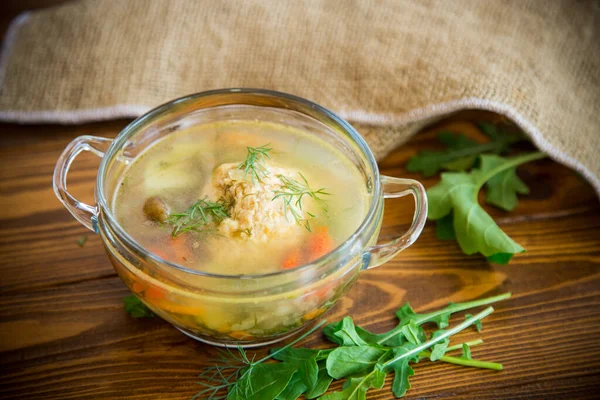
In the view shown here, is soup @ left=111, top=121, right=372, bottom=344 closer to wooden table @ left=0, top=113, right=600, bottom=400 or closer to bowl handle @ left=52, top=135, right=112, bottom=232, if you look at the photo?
bowl handle @ left=52, top=135, right=112, bottom=232

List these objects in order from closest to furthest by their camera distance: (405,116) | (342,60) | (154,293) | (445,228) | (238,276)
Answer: (238,276) → (154,293) → (445,228) → (405,116) → (342,60)

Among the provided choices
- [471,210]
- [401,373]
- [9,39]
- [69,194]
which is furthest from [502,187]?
[9,39]

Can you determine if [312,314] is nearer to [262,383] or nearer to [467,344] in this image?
[262,383]

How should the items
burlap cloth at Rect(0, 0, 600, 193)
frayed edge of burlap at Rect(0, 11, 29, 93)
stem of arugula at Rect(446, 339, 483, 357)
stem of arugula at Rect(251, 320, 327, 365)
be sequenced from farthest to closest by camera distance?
frayed edge of burlap at Rect(0, 11, 29, 93) < burlap cloth at Rect(0, 0, 600, 193) < stem of arugula at Rect(446, 339, 483, 357) < stem of arugula at Rect(251, 320, 327, 365)

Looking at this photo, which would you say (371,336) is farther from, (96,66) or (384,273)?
(96,66)

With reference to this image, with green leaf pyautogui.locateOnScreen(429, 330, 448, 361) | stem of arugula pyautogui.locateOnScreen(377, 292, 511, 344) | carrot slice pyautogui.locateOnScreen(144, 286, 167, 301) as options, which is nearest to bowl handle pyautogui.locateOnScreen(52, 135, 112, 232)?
carrot slice pyautogui.locateOnScreen(144, 286, 167, 301)

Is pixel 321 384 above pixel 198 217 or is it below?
below

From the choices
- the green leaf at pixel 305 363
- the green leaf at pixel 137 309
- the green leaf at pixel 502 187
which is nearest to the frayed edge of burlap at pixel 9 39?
the green leaf at pixel 137 309
